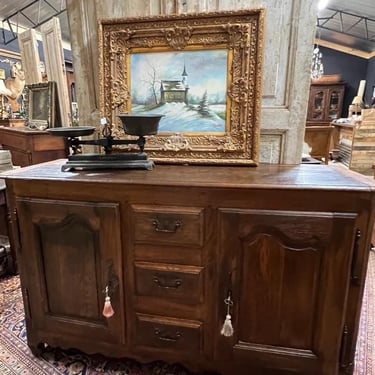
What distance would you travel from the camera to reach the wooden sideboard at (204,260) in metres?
1.02

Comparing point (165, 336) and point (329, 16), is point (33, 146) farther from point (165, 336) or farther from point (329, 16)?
point (329, 16)

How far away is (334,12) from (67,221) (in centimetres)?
754

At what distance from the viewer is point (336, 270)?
1.03 metres

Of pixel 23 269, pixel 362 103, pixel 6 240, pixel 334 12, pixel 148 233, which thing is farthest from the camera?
pixel 362 103

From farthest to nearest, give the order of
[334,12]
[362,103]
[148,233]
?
[362,103] < [334,12] < [148,233]

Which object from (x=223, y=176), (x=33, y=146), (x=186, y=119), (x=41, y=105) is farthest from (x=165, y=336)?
(x=41, y=105)

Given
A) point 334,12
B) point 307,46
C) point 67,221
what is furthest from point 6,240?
point 334,12

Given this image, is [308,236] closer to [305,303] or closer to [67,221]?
[305,303]

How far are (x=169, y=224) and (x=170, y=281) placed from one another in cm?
24

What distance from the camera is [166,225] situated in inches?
43.1

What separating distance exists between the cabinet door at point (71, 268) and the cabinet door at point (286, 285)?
44cm

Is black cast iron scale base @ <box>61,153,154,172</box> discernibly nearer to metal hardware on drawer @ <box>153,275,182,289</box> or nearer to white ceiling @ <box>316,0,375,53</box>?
metal hardware on drawer @ <box>153,275,182,289</box>

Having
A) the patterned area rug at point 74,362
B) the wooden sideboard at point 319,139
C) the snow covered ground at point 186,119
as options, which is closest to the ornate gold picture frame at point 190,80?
the snow covered ground at point 186,119

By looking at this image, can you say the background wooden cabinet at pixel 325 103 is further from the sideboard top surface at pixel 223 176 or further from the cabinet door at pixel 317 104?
the sideboard top surface at pixel 223 176
